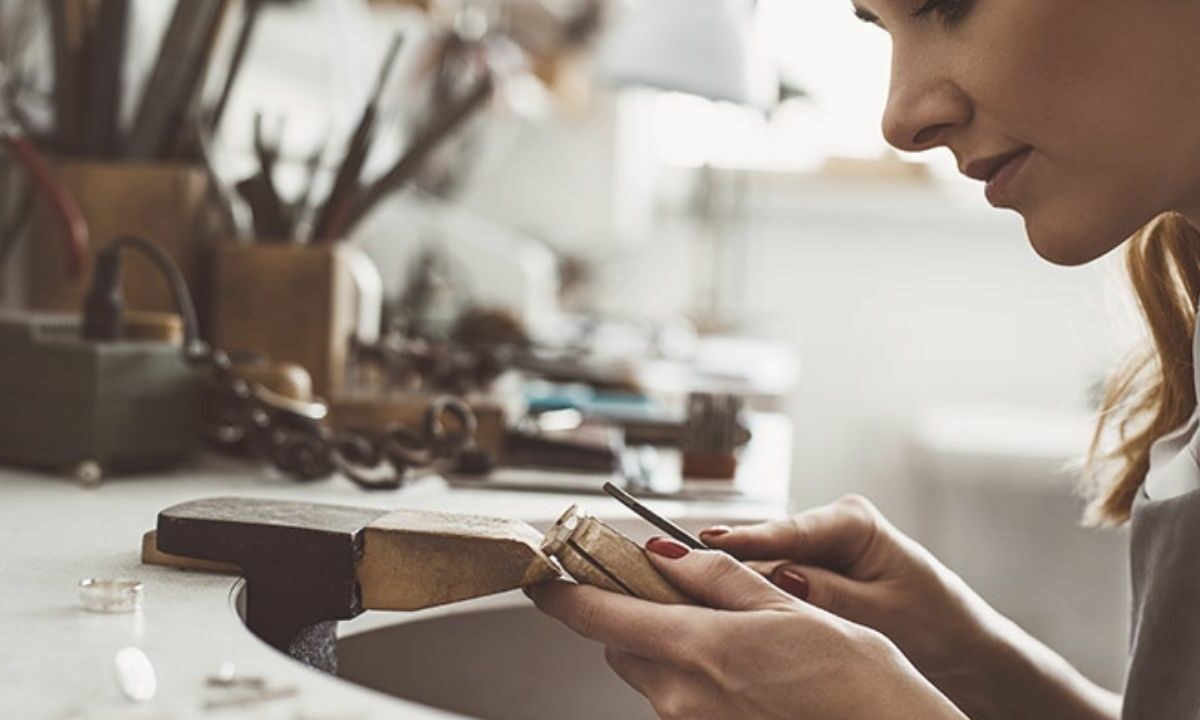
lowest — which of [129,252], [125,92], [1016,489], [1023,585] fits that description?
[1023,585]

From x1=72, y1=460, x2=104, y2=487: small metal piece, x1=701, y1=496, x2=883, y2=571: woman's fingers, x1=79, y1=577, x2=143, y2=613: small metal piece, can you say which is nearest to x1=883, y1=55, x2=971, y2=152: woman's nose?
x1=701, y1=496, x2=883, y2=571: woman's fingers

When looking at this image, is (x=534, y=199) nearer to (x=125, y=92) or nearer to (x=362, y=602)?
(x=125, y=92)

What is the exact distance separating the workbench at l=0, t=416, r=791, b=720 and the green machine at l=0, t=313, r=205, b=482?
0.02m

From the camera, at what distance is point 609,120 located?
420 cm

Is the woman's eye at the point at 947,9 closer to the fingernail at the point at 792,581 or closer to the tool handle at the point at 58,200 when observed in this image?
the fingernail at the point at 792,581

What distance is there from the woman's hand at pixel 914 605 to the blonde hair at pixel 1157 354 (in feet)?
0.51

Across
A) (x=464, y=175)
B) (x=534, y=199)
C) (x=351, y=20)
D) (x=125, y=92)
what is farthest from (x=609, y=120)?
(x=125, y=92)

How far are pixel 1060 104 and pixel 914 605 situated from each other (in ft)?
1.23

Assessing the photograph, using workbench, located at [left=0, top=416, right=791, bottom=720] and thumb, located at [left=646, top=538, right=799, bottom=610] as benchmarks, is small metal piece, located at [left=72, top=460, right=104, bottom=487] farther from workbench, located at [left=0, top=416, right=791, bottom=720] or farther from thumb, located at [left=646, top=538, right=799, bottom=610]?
thumb, located at [left=646, top=538, right=799, bottom=610]

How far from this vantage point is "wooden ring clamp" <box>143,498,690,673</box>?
0.72 metres

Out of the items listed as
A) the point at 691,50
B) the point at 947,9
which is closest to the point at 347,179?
the point at 947,9

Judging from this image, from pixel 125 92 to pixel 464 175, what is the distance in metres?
2.09

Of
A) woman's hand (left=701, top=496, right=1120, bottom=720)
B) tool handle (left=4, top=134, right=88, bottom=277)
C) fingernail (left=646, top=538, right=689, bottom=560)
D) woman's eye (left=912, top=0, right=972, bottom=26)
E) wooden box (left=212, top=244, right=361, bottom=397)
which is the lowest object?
woman's hand (left=701, top=496, right=1120, bottom=720)

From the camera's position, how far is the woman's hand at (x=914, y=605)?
96 centimetres
